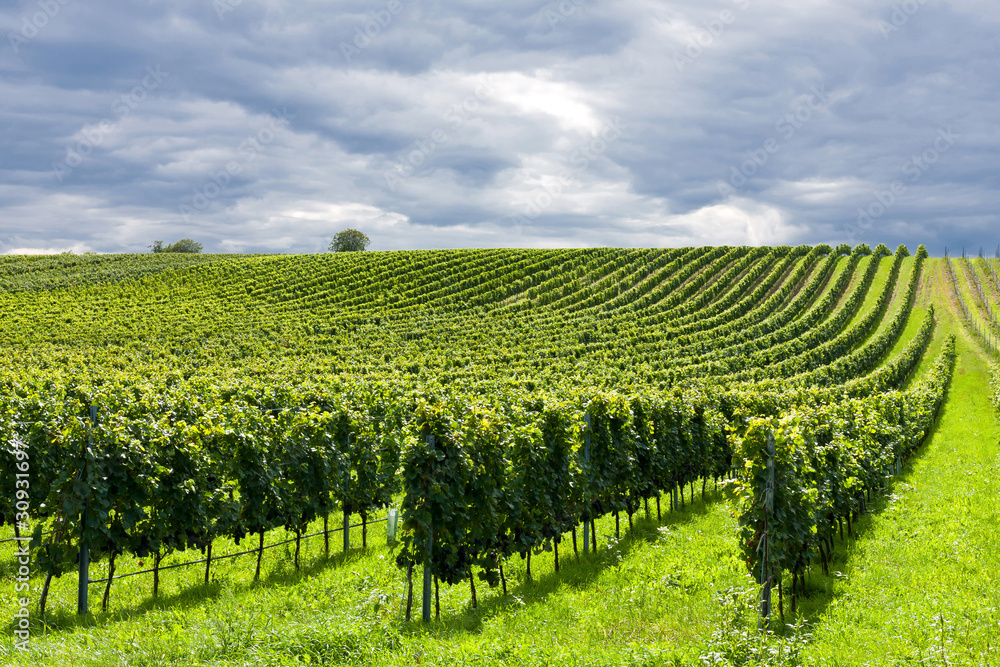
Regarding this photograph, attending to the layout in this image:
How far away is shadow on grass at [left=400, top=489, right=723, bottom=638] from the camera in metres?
8.88

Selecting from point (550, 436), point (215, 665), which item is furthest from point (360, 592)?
point (550, 436)

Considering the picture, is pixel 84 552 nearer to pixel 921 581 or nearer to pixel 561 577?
pixel 561 577

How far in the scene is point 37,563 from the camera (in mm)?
9172

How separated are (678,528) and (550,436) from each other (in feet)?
16.7

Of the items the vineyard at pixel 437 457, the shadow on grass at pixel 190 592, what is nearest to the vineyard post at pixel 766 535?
the vineyard at pixel 437 457

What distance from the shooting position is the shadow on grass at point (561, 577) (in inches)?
350

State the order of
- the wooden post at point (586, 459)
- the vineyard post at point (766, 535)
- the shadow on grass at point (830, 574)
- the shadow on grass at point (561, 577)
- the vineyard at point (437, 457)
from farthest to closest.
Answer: the wooden post at point (586, 459)
the shadow on grass at point (830, 574)
the vineyard at point (437, 457)
the vineyard post at point (766, 535)
the shadow on grass at point (561, 577)

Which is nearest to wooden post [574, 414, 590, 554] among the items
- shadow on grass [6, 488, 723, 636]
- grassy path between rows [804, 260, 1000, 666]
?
shadow on grass [6, 488, 723, 636]

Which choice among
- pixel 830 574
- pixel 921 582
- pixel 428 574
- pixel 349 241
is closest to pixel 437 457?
pixel 428 574

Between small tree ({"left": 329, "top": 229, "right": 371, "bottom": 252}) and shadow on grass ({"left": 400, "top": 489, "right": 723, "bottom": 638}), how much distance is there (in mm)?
131213

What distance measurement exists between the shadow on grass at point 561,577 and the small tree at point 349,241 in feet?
430

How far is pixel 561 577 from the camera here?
448 inches

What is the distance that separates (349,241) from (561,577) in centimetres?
13672

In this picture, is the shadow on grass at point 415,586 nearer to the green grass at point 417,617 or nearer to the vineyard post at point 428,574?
the green grass at point 417,617
